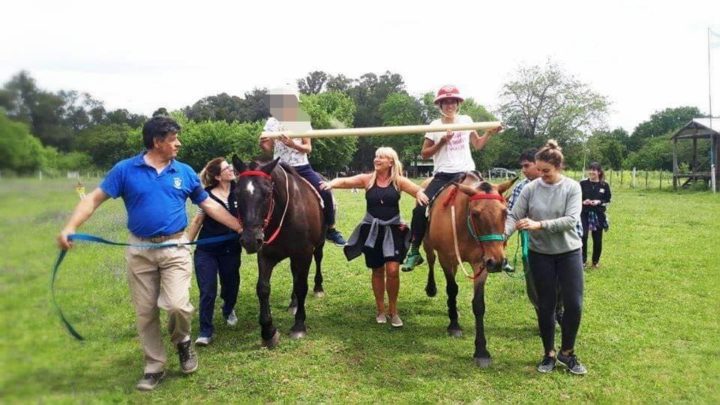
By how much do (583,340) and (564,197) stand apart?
225 cm

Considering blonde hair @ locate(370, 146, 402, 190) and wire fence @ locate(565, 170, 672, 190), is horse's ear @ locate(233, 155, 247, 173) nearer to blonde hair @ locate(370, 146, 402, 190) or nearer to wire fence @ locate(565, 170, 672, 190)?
blonde hair @ locate(370, 146, 402, 190)

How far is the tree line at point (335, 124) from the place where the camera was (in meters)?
2.63

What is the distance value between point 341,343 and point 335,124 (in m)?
5.09

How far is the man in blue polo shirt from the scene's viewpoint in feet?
14.8

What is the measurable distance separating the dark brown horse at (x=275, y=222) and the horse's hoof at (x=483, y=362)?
2.25 metres

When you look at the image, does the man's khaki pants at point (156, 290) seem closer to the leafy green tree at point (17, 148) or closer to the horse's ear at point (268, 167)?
the horse's ear at point (268, 167)

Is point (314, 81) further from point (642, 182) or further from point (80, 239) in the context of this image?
point (80, 239)

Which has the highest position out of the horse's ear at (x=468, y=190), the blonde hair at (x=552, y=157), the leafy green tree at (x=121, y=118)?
the leafy green tree at (x=121, y=118)

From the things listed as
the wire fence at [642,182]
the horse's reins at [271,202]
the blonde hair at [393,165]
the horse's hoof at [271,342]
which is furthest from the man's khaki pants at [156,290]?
the wire fence at [642,182]

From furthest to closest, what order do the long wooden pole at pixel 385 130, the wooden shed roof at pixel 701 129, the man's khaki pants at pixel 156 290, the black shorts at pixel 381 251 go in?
the wooden shed roof at pixel 701 129, the black shorts at pixel 381 251, the long wooden pole at pixel 385 130, the man's khaki pants at pixel 156 290

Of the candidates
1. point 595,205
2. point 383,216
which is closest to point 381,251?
point 383,216

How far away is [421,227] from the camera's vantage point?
22.6ft

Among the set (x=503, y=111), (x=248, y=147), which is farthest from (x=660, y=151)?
(x=248, y=147)

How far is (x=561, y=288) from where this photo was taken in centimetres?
519
